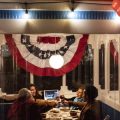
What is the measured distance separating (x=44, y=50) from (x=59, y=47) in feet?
1.17

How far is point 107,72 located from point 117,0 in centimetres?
321

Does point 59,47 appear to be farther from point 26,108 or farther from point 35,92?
point 26,108

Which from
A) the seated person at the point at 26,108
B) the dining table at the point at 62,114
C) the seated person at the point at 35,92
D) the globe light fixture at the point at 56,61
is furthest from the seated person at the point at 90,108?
the seated person at the point at 35,92

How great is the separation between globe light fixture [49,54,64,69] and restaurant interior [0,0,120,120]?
0.02m

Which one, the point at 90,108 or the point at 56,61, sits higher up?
the point at 56,61

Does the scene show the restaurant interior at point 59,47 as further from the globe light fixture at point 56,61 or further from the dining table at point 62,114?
the dining table at point 62,114

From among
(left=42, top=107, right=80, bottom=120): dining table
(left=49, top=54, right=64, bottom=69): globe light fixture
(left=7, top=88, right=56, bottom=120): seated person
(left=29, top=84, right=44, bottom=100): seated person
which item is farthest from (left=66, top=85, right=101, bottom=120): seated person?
(left=29, top=84, right=44, bottom=100): seated person

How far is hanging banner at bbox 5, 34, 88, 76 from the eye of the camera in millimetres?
7227

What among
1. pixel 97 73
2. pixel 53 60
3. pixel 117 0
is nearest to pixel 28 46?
pixel 53 60

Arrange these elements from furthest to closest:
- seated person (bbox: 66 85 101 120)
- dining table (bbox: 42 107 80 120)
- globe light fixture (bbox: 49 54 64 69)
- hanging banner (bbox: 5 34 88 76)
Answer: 1. hanging banner (bbox: 5 34 88 76)
2. globe light fixture (bbox: 49 54 64 69)
3. dining table (bbox: 42 107 80 120)
4. seated person (bbox: 66 85 101 120)

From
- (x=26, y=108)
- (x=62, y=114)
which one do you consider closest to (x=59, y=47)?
(x=62, y=114)

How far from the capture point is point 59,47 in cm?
743

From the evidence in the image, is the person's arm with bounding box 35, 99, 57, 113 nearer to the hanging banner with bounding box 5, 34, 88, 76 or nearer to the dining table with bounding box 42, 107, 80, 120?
the dining table with bounding box 42, 107, 80, 120

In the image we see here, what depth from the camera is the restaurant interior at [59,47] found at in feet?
24.0
